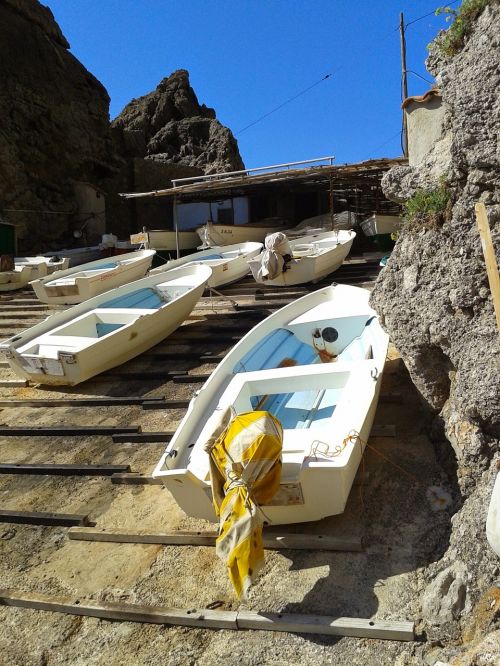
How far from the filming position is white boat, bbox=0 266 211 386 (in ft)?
24.8

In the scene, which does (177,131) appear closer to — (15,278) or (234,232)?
(234,232)

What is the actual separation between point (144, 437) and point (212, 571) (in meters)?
2.50

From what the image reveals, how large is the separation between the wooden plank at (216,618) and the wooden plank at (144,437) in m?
2.38

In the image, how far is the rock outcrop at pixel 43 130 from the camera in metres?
22.0

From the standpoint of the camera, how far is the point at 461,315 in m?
3.84

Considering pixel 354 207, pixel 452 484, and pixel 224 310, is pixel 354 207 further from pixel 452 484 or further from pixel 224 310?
pixel 452 484

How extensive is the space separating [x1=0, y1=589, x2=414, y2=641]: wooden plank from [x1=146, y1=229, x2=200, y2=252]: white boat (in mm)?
15014

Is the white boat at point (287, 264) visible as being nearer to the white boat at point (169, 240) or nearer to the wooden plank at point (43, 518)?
the white boat at point (169, 240)

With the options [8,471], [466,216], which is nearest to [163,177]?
[8,471]

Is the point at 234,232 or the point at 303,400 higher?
the point at 234,232

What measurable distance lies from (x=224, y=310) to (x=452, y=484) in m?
7.53

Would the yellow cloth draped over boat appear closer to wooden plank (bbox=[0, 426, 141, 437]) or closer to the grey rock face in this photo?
the grey rock face

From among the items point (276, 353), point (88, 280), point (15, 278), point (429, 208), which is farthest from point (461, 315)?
point (15, 278)

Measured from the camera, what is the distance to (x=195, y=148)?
1258 inches
